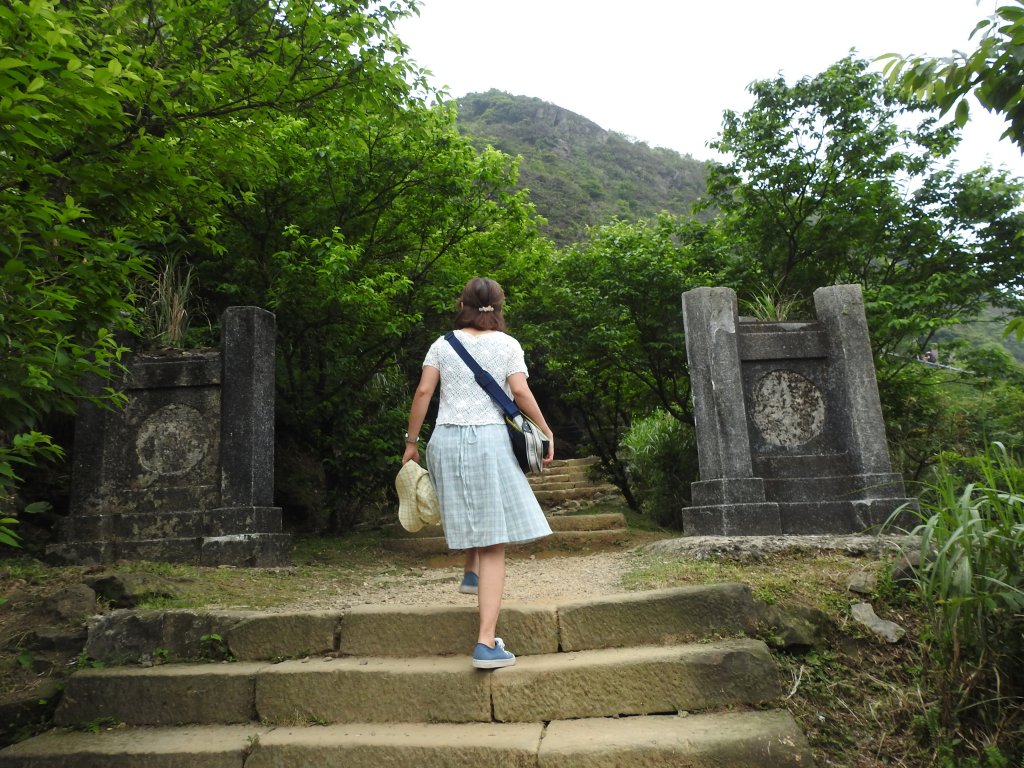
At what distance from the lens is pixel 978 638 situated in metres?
2.72

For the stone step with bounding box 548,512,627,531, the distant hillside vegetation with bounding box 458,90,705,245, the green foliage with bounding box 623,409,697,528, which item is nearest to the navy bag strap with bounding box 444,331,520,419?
the stone step with bounding box 548,512,627,531

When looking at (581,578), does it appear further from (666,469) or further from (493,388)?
(666,469)

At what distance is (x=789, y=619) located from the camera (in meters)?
3.30

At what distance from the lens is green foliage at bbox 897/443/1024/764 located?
2.64 m

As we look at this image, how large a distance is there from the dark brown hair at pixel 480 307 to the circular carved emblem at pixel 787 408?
136 inches

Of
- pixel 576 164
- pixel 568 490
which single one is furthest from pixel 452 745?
pixel 576 164

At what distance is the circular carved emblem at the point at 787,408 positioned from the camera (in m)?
5.98

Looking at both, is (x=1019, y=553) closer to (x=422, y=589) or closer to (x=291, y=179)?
(x=422, y=589)

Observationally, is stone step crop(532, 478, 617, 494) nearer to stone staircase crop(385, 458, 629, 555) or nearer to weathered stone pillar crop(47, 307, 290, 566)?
stone staircase crop(385, 458, 629, 555)

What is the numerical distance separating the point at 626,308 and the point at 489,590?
6.23m

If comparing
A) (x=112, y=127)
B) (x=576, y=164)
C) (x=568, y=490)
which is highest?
(x=576, y=164)

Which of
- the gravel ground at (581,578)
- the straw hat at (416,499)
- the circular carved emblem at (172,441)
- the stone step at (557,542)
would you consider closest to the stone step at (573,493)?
the stone step at (557,542)

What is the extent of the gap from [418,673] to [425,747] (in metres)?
0.41

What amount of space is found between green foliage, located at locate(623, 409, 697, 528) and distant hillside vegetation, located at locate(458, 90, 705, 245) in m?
22.1
